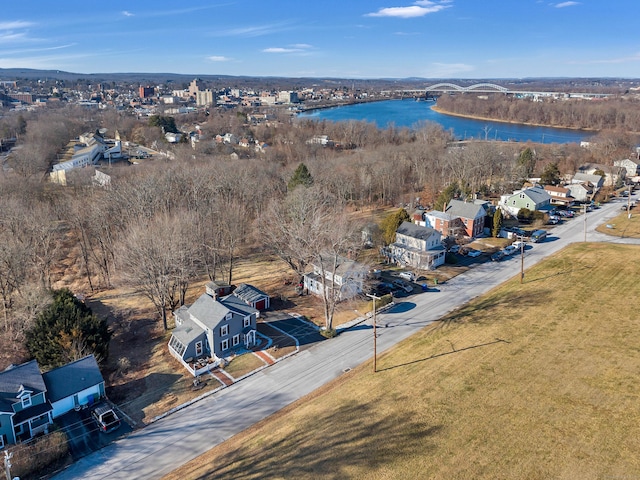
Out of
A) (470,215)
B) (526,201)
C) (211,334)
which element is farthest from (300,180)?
(211,334)

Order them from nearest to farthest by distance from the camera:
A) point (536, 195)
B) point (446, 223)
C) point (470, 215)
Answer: point (446, 223) → point (470, 215) → point (536, 195)

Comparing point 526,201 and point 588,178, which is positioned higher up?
point 588,178

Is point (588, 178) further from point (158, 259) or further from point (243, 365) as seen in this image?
point (158, 259)

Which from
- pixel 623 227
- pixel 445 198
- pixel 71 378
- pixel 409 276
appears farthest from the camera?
pixel 445 198

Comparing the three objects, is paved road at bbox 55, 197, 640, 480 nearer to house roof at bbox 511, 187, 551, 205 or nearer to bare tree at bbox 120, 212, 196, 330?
bare tree at bbox 120, 212, 196, 330

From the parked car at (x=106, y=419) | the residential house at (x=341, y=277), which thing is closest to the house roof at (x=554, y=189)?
the residential house at (x=341, y=277)

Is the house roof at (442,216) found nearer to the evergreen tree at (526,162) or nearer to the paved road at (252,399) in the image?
the paved road at (252,399)

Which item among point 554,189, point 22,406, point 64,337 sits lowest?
point 22,406

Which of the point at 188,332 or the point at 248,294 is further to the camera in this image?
the point at 248,294

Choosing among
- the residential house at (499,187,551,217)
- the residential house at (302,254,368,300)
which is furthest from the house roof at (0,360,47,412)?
the residential house at (499,187,551,217)
